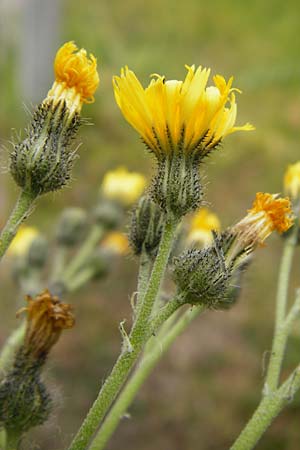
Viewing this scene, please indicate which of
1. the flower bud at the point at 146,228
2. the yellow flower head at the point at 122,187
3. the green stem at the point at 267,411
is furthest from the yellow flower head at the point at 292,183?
the yellow flower head at the point at 122,187

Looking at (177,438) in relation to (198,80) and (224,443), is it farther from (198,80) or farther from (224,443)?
(198,80)

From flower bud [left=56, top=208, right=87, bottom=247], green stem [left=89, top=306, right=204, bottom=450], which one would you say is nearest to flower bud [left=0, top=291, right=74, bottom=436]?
green stem [left=89, top=306, right=204, bottom=450]

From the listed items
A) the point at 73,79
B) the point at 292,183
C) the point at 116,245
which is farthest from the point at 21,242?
the point at 73,79

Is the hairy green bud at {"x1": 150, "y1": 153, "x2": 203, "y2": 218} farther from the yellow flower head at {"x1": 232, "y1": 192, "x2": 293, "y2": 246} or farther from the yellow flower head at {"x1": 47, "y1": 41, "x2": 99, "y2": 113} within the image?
the yellow flower head at {"x1": 47, "y1": 41, "x2": 99, "y2": 113}

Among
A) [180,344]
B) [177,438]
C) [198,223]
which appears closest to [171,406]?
[177,438]

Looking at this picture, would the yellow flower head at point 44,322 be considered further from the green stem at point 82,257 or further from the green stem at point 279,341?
the green stem at point 82,257

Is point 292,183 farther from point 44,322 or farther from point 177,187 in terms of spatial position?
point 44,322
